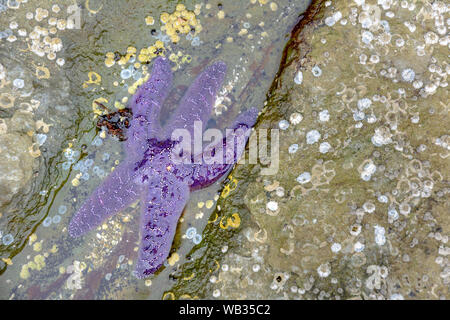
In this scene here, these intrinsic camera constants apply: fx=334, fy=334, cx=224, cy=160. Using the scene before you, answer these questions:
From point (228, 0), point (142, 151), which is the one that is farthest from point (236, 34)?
point (142, 151)

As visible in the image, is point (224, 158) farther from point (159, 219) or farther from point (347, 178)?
point (347, 178)

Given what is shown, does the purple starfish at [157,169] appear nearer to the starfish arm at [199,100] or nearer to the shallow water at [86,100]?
the starfish arm at [199,100]

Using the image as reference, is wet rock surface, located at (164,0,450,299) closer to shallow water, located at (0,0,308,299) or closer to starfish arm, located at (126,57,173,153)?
shallow water, located at (0,0,308,299)

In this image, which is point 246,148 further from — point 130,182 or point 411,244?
point 411,244

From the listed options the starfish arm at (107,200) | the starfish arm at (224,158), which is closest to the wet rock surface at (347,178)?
the starfish arm at (224,158)

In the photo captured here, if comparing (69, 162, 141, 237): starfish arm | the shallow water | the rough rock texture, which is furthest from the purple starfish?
the rough rock texture

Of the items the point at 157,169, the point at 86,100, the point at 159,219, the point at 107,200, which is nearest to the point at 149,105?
the point at 157,169
